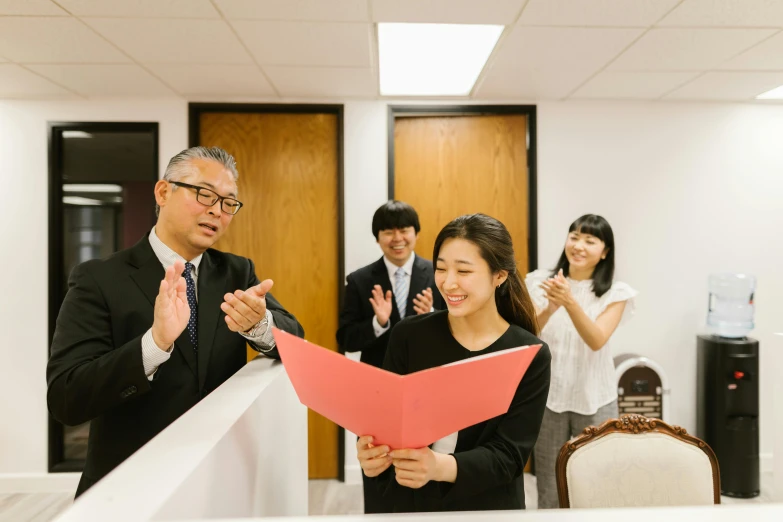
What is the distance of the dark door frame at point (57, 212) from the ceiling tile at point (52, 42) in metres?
0.68

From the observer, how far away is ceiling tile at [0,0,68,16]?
79.5 inches

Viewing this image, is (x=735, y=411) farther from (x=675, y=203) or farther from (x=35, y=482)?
(x=35, y=482)

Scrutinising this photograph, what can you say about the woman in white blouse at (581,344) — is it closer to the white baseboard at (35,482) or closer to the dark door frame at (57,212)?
the dark door frame at (57,212)

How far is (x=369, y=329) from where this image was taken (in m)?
2.28

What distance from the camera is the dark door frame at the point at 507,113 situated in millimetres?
3322

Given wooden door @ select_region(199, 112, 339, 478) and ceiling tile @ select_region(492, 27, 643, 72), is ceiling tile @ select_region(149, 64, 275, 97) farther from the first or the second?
ceiling tile @ select_region(492, 27, 643, 72)

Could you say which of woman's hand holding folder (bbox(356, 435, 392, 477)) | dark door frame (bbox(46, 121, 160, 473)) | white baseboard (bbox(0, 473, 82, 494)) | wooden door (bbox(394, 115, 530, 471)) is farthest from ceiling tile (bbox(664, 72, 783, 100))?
white baseboard (bbox(0, 473, 82, 494))

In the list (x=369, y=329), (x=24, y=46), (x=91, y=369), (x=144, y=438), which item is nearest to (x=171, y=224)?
(x=91, y=369)

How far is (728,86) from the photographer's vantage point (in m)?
3.10

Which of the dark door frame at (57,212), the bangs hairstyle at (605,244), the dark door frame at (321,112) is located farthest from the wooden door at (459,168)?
the dark door frame at (57,212)

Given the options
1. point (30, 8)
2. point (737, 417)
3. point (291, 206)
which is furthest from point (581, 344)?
point (30, 8)

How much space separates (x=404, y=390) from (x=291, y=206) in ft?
9.09

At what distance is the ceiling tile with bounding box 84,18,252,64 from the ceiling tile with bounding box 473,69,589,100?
4.75 ft

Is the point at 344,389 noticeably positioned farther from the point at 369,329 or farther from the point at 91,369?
the point at 369,329
